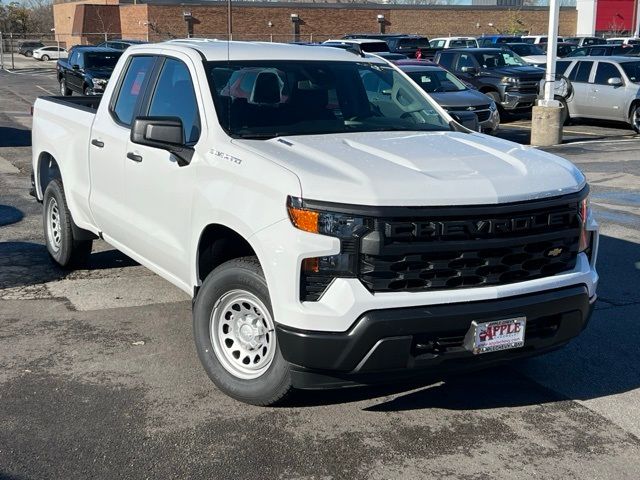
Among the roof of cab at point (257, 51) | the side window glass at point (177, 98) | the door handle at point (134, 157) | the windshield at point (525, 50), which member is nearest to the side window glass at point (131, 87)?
the roof of cab at point (257, 51)

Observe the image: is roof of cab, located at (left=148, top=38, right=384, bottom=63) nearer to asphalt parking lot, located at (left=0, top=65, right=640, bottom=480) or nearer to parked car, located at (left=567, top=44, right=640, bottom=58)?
asphalt parking lot, located at (left=0, top=65, right=640, bottom=480)

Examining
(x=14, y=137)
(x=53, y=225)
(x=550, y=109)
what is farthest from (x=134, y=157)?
(x=14, y=137)

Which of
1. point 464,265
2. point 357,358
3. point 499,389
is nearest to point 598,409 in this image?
point 499,389

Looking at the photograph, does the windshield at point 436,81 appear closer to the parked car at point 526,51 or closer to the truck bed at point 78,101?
the truck bed at point 78,101

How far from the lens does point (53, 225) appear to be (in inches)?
306

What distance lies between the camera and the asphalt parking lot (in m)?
4.20

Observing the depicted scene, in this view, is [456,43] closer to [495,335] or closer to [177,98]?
[177,98]

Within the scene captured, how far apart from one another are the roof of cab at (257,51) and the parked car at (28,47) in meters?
64.2

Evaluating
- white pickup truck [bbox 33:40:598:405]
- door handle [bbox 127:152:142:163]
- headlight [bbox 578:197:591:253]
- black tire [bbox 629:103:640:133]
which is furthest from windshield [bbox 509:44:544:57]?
headlight [bbox 578:197:591:253]

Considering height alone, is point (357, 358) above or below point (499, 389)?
above

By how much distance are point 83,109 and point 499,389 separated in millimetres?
4130

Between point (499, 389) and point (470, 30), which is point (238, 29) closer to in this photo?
point (470, 30)

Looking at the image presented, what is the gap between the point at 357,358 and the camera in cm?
412

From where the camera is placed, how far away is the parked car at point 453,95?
16984 mm
